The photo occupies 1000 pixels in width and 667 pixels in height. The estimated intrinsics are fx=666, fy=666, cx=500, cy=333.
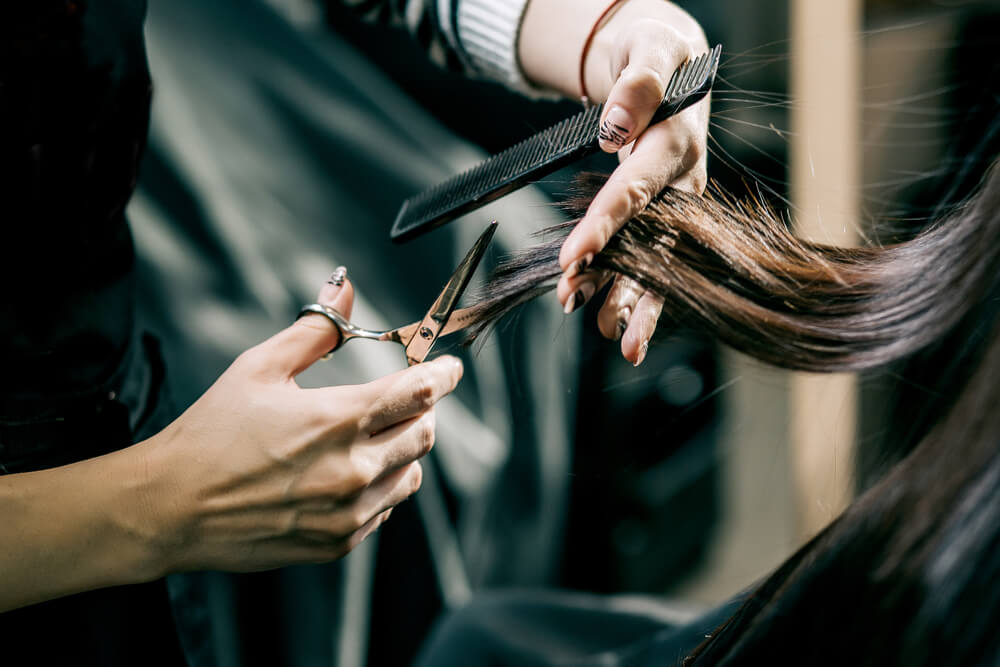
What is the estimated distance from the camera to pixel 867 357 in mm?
501

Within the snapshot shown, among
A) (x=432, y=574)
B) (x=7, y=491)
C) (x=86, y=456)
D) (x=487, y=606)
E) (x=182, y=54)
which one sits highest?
(x=182, y=54)

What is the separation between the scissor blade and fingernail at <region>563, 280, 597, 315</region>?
0.08m

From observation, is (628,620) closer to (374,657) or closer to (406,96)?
(374,657)

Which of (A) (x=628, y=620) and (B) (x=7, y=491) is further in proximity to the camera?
(A) (x=628, y=620)

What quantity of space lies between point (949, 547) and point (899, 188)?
0.77m

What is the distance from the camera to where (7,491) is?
1.45 feet

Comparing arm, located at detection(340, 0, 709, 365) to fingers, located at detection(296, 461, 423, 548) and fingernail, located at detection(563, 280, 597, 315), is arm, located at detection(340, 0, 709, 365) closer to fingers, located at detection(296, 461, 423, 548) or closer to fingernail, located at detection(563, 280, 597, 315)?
fingernail, located at detection(563, 280, 597, 315)

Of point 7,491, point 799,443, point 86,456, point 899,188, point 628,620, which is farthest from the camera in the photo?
point 799,443

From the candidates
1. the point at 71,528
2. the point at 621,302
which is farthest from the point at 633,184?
the point at 71,528

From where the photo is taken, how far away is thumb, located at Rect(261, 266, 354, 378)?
487 millimetres

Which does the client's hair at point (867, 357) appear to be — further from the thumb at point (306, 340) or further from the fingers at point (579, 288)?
the thumb at point (306, 340)

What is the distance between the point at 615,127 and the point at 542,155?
56 mm

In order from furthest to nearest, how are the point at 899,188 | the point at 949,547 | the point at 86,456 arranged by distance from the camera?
the point at 899,188
the point at 86,456
the point at 949,547

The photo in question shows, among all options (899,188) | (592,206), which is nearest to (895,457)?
(592,206)
